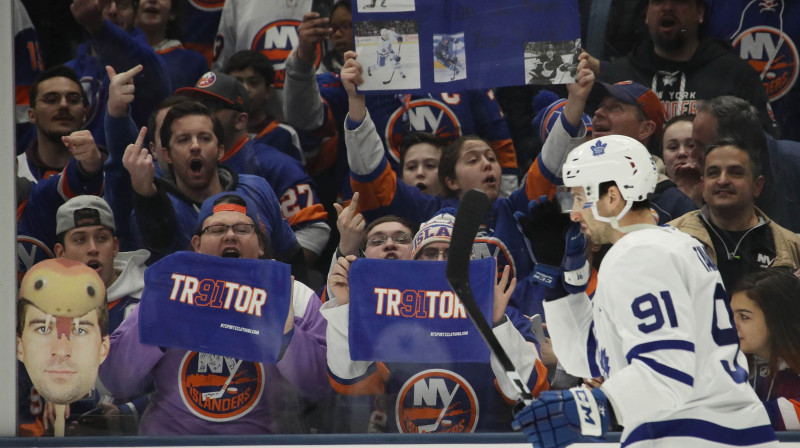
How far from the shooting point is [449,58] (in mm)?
3521

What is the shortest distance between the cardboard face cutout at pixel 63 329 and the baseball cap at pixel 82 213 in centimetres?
13

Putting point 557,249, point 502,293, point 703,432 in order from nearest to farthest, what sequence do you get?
1. point 703,432
2. point 557,249
3. point 502,293

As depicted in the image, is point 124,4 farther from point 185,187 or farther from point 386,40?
point 386,40

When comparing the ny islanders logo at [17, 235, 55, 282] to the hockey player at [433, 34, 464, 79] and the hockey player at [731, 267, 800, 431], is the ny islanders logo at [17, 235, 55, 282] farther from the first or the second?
the hockey player at [731, 267, 800, 431]

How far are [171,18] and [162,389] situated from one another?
131 cm

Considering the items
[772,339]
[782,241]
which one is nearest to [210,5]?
[782,241]

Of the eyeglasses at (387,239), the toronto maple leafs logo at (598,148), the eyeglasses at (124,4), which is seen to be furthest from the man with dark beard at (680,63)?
the eyeglasses at (124,4)

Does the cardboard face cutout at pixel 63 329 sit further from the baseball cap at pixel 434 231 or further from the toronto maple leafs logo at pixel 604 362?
the toronto maple leafs logo at pixel 604 362

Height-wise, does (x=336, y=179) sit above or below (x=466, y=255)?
above

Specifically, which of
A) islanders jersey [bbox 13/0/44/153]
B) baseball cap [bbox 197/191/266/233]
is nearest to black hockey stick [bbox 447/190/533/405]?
baseball cap [bbox 197/191/266/233]

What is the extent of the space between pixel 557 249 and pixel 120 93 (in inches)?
67.3

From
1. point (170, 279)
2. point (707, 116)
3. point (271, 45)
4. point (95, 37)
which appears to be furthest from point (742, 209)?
point (95, 37)

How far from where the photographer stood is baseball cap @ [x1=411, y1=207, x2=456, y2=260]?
340 cm

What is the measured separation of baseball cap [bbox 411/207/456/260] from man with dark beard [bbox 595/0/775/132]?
0.74m
